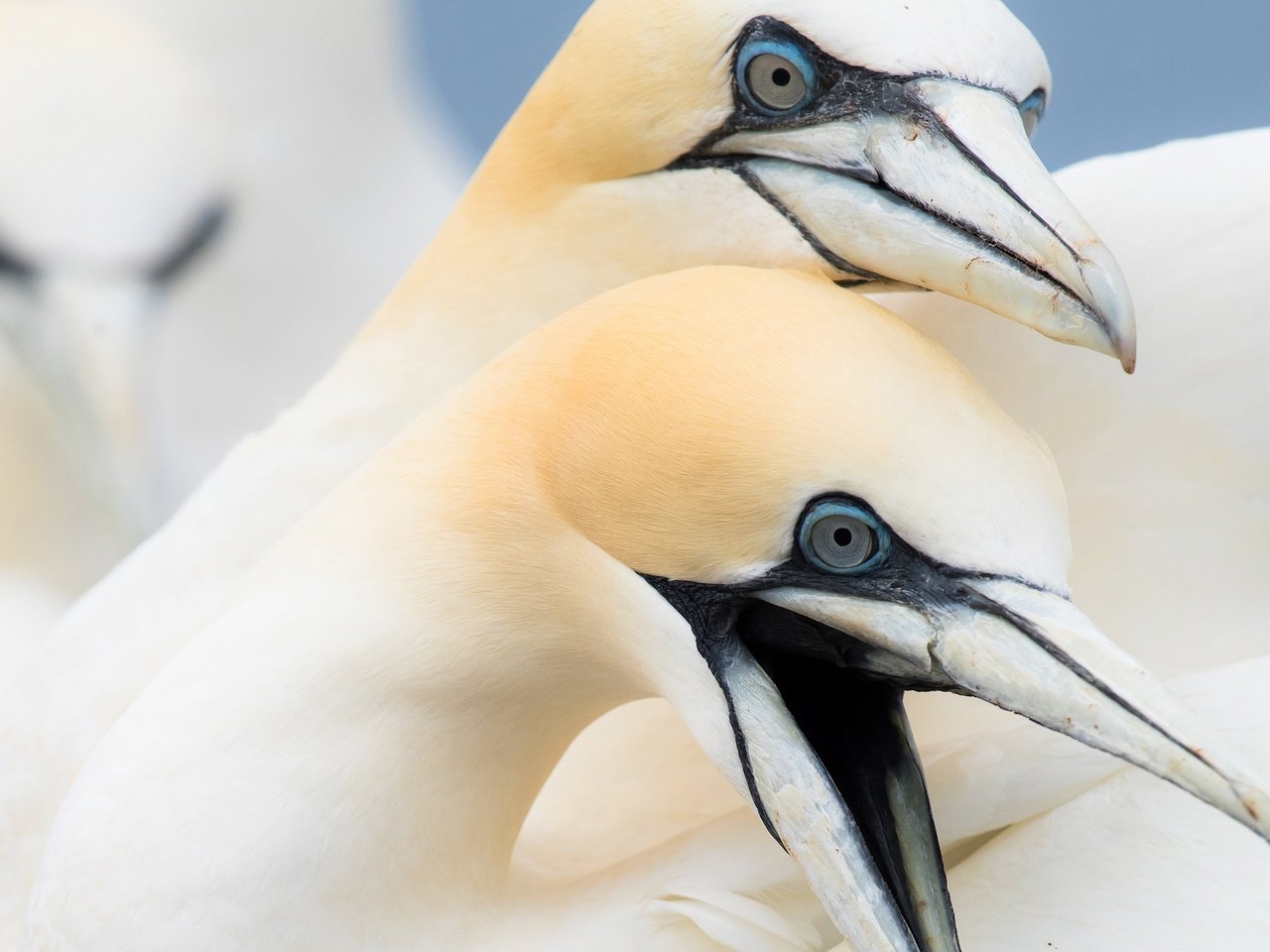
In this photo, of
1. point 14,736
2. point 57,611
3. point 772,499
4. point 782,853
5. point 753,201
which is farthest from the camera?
point 57,611

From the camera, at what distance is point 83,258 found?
4535mm

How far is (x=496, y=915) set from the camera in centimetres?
243

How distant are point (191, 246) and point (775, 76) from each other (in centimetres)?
273

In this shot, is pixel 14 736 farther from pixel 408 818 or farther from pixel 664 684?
pixel 664 684

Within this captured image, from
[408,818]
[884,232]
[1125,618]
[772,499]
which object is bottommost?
[1125,618]

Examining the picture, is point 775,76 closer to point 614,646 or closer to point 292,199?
point 614,646

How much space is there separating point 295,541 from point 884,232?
2.90 feet

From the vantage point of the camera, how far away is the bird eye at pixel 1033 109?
2545mm

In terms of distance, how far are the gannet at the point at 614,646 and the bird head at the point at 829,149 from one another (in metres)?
0.24

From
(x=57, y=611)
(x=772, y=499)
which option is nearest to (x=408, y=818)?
(x=772, y=499)

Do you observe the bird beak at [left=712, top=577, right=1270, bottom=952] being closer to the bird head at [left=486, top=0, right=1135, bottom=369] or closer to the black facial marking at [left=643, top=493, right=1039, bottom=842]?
the black facial marking at [left=643, top=493, right=1039, bottom=842]

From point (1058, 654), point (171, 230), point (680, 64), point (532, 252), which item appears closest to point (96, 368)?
point (171, 230)

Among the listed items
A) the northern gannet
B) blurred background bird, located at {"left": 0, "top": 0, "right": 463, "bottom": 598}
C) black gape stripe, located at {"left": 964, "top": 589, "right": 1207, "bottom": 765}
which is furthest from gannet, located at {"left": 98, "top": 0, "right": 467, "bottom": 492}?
black gape stripe, located at {"left": 964, "top": 589, "right": 1207, "bottom": 765}

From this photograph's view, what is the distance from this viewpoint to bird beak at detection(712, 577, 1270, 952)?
71.2 inches
